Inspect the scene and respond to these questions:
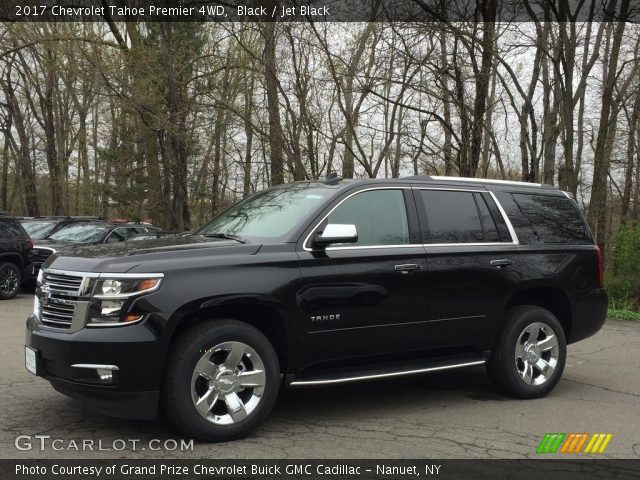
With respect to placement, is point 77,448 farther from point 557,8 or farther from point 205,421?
point 557,8

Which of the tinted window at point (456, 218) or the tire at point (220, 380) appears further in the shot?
the tinted window at point (456, 218)

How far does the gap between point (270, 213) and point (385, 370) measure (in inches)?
62.3

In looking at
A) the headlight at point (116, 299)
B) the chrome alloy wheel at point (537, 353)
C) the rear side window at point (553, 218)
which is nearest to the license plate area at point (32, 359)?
the headlight at point (116, 299)

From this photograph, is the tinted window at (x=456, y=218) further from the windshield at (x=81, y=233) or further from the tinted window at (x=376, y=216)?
the windshield at (x=81, y=233)

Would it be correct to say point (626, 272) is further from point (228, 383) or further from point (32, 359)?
point (32, 359)

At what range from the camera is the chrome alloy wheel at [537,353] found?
6172mm

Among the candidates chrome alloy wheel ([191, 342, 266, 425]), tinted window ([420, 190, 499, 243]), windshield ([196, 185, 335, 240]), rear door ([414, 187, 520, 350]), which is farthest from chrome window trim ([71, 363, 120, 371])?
tinted window ([420, 190, 499, 243])

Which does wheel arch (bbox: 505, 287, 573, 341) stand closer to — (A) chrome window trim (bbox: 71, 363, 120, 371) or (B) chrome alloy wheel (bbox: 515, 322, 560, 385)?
(B) chrome alloy wheel (bbox: 515, 322, 560, 385)

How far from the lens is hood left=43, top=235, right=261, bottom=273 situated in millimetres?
4492

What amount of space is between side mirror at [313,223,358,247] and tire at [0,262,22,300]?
10837mm

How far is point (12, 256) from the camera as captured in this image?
14.0 m

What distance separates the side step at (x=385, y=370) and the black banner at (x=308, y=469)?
0.79m

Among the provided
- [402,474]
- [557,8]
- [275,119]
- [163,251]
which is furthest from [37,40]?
[402,474]

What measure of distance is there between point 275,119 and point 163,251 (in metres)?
13.9
